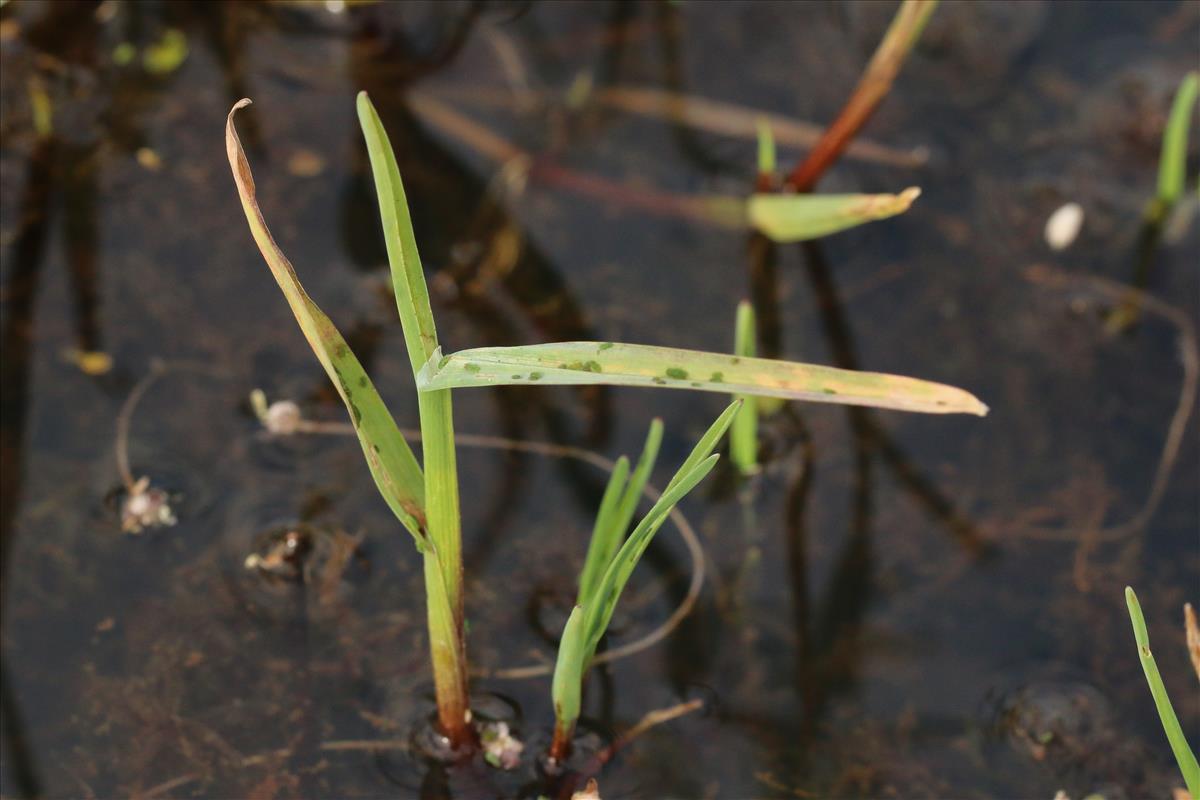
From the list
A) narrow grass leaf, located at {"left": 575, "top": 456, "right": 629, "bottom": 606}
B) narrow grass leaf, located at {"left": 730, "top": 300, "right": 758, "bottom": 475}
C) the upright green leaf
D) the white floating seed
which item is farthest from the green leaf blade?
the white floating seed

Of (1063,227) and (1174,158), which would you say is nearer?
(1174,158)

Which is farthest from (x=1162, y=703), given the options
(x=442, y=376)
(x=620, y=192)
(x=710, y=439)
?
(x=620, y=192)

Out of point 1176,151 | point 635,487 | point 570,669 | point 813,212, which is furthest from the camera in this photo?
point 1176,151

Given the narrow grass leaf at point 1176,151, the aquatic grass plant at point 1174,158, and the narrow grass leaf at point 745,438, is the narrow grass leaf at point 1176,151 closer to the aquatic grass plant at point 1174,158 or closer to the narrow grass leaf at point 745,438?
the aquatic grass plant at point 1174,158

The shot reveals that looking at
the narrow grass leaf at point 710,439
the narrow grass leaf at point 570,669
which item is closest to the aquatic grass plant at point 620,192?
the narrow grass leaf at point 710,439

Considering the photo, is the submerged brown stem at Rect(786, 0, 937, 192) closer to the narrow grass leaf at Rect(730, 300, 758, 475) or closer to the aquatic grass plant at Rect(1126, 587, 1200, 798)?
the narrow grass leaf at Rect(730, 300, 758, 475)

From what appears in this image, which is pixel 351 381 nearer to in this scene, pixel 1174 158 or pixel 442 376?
pixel 442 376

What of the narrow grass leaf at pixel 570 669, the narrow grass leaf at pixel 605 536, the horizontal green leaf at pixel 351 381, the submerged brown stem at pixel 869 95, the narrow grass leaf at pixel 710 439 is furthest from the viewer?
the submerged brown stem at pixel 869 95
